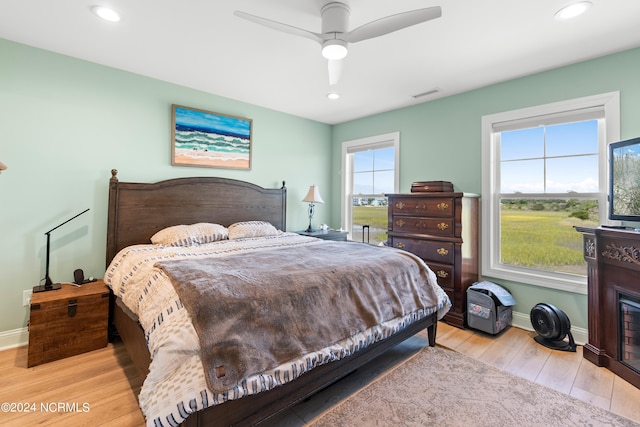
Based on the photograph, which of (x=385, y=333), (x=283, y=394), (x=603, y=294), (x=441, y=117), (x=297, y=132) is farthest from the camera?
(x=297, y=132)

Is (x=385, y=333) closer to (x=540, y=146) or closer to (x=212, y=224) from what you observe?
(x=212, y=224)

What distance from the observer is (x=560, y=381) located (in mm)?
2053

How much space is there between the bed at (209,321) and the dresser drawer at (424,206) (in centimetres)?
85

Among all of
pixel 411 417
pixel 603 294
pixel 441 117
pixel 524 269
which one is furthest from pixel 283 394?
pixel 441 117

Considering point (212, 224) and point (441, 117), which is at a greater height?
point (441, 117)

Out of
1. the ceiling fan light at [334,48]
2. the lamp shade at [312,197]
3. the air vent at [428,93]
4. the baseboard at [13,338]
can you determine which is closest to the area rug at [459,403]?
the ceiling fan light at [334,48]

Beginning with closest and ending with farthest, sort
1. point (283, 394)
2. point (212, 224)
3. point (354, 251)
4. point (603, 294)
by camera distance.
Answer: point (283, 394) < point (603, 294) < point (354, 251) < point (212, 224)

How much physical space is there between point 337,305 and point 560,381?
172 centimetres

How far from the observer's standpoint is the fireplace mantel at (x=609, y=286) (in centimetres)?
201

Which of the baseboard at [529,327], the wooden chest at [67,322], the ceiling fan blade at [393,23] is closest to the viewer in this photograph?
the ceiling fan blade at [393,23]

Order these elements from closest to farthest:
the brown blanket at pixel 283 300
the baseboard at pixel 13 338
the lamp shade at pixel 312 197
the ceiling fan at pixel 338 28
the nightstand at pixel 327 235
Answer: the brown blanket at pixel 283 300
the ceiling fan at pixel 338 28
the baseboard at pixel 13 338
the nightstand at pixel 327 235
the lamp shade at pixel 312 197

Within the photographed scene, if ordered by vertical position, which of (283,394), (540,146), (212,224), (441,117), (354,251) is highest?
(441,117)

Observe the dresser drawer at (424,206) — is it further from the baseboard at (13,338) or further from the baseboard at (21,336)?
the baseboard at (13,338)

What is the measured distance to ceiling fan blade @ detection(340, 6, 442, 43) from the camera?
1654 millimetres
